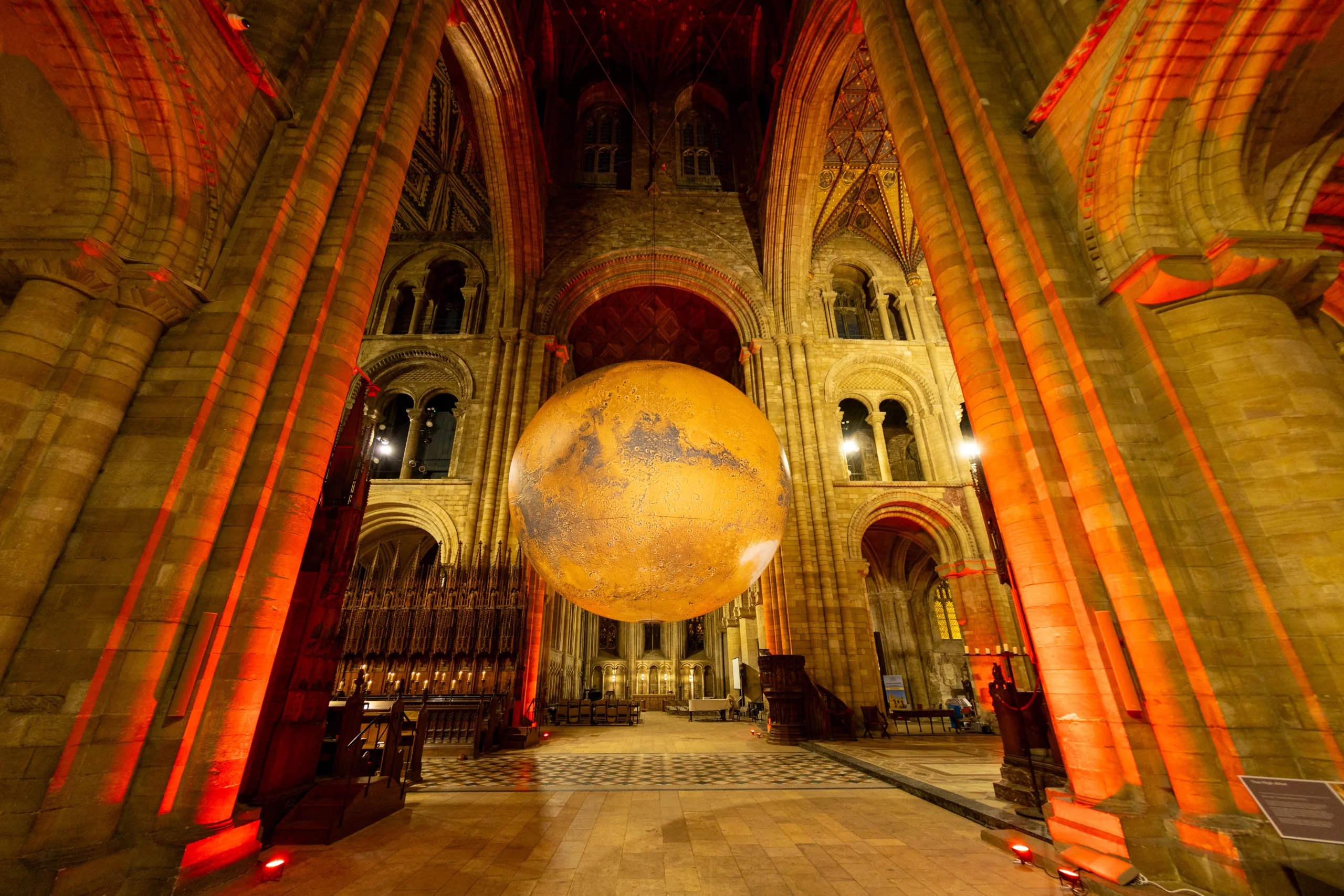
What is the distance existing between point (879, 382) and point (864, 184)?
5.84m

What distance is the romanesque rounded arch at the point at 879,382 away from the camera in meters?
13.5

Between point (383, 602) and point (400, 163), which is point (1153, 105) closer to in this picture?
point (400, 163)

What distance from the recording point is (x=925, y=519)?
12.4 m

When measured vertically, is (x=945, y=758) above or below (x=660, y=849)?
below

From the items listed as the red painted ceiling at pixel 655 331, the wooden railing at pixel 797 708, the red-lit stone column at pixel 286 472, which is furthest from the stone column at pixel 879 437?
the red-lit stone column at pixel 286 472

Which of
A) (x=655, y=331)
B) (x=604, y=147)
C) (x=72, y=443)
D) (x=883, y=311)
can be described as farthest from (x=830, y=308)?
(x=72, y=443)

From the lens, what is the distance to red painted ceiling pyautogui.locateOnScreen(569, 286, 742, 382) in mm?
17078

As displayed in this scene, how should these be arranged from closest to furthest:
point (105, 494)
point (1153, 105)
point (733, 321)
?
1. point (105, 494)
2. point (1153, 105)
3. point (733, 321)

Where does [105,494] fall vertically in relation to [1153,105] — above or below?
below

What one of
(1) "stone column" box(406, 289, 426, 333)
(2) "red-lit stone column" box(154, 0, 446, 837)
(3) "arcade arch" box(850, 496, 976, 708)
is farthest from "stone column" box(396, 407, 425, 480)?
(3) "arcade arch" box(850, 496, 976, 708)

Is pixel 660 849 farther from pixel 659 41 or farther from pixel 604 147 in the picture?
pixel 659 41

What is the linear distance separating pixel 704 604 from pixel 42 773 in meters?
3.27

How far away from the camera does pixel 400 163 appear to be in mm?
5062

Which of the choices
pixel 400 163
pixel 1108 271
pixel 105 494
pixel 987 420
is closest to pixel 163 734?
pixel 105 494
